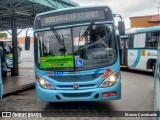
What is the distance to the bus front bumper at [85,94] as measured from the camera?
6469 mm

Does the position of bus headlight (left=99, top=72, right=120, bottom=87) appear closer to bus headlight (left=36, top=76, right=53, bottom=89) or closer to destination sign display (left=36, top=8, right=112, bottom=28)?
→ bus headlight (left=36, top=76, right=53, bottom=89)

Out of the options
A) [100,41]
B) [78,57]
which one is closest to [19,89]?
[78,57]

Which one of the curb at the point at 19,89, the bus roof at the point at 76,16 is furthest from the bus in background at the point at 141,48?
the bus roof at the point at 76,16

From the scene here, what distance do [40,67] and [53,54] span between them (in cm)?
51

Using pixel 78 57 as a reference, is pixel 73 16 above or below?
above

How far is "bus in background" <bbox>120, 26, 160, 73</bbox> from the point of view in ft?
46.4

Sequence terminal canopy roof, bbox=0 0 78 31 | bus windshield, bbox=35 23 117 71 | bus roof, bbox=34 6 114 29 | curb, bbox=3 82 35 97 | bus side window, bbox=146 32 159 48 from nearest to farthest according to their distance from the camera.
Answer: bus windshield, bbox=35 23 117 71, bus roof, bbox=34 6 114 29, curb, bbox=3 82 35 97, terminal canopy roof, bbox=0 0 78 31, bus side window, bbox=146 32 159 48

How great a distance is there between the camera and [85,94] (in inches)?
257

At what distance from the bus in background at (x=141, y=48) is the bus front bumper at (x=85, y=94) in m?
7.88

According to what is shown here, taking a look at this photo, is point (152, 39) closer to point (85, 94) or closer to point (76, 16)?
point (76, 16)

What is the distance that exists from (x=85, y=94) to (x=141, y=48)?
30.8 ft

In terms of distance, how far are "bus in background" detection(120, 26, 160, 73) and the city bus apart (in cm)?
743

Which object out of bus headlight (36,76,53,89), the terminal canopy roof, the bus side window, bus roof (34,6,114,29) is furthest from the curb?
the bus side window

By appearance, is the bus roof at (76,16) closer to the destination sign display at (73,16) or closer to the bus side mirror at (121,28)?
the destination sign display at (73,16)
